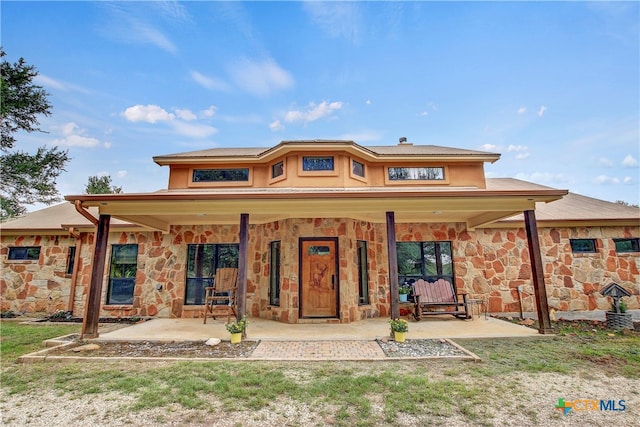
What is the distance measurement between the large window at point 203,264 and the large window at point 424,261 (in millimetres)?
4697

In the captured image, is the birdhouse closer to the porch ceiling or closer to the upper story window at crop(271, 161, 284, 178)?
the porch ceiling

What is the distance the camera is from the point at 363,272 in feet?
24.5

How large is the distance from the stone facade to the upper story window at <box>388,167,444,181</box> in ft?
5.65

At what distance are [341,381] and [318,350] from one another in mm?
1293

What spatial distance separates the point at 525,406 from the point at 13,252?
41.7ft

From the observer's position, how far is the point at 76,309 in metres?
7.85

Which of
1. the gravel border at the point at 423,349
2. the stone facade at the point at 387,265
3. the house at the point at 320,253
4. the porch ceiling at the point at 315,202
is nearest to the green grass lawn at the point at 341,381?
the gravel border at the point at 423,349

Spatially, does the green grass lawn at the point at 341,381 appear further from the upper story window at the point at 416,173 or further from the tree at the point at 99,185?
the tree at the point at 99,185

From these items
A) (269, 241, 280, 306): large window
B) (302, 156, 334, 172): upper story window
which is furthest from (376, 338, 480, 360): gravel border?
(302, 156, 334, 172): upper story window

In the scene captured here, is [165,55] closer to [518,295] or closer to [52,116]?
[52,116]

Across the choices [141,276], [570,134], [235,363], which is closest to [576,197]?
[570,134]

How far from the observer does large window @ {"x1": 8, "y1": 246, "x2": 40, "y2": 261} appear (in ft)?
27.5

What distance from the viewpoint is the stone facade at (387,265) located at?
24.5 ft

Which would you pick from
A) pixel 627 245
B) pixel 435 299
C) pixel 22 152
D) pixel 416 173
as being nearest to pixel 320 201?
pixel 435 299
